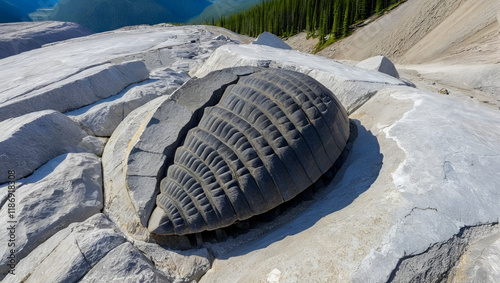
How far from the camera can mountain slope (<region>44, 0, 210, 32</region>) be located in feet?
242

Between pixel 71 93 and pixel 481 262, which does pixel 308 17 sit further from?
pixel 481 262

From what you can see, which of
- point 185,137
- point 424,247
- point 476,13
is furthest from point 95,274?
→ point 476,13

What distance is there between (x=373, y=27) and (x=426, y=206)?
2611cm

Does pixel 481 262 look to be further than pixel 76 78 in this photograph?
No

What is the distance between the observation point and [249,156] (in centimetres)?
293

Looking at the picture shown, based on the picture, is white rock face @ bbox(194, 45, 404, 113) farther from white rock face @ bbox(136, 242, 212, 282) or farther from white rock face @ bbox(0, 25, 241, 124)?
white rock face @ bbox(136, 242, 212, 282)

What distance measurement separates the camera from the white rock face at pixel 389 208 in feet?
7.34

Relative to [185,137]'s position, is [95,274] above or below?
below

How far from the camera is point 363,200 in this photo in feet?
9.19

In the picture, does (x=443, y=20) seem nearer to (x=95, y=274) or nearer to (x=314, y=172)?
(x=314, y=172)

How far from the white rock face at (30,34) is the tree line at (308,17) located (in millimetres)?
23482

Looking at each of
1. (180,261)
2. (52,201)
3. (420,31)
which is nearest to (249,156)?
(180,261)

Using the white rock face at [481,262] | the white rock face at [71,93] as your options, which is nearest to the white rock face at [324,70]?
the white rock face at [71,93]

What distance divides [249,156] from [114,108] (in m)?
3.56
